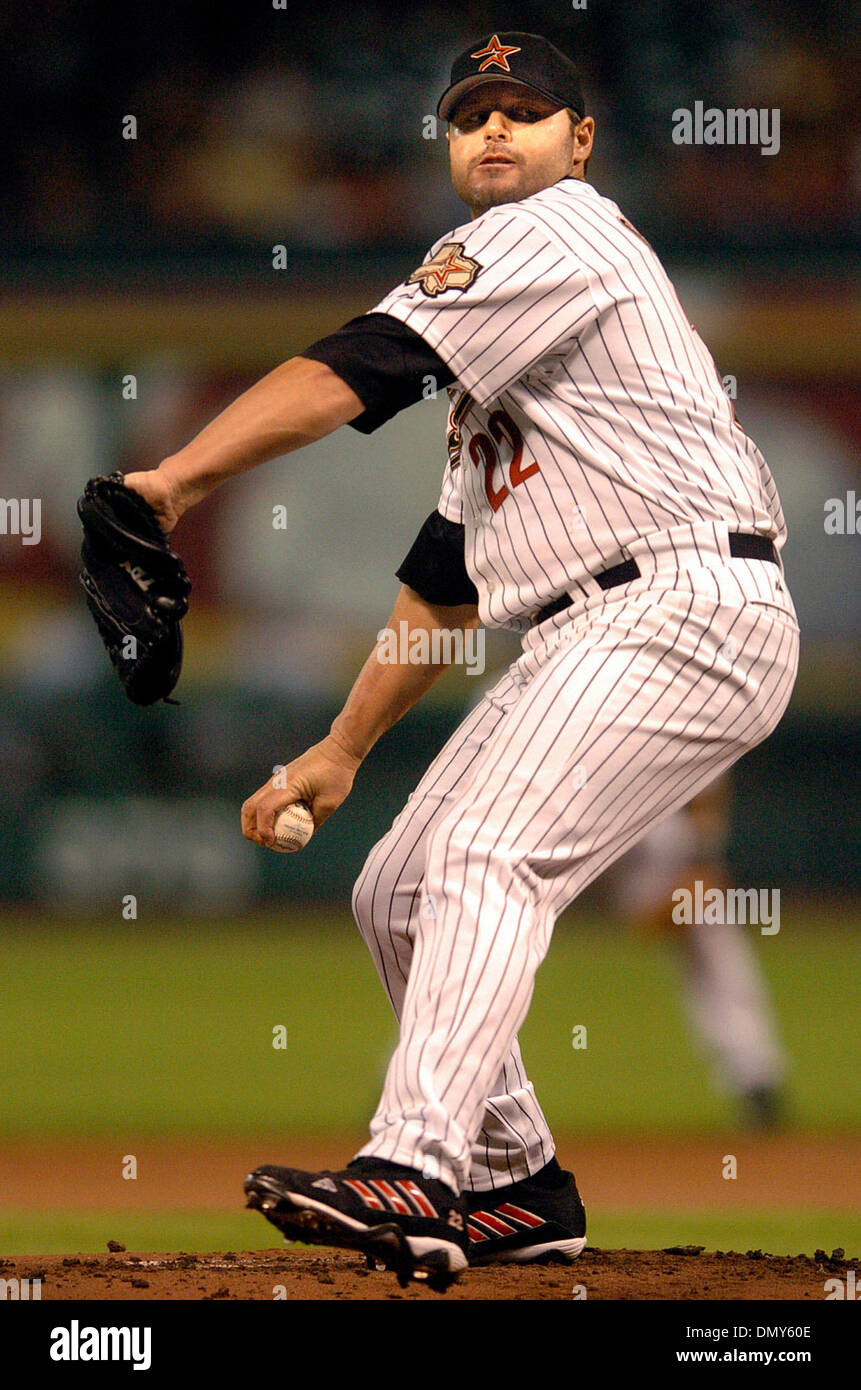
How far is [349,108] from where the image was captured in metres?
10.6

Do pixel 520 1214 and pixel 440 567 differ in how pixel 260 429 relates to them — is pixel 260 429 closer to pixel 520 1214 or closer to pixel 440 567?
pixel 440 567

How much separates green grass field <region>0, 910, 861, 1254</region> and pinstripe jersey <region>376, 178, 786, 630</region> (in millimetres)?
1819

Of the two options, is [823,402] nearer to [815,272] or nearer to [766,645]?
[815,272]

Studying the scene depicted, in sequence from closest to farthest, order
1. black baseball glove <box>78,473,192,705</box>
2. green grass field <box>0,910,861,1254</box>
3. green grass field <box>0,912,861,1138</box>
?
1. black baseball glove <box>78,473,192,705</box>
2. green grass field <box>0,910,861,1254</box>
3. green grass field <box>0,912,861,1138</box>

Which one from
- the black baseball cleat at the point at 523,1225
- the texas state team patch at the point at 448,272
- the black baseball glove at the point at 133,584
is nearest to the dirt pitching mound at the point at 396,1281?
the black baseball cleat at the point at 523,1225

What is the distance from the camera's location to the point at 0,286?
9422 millimetres

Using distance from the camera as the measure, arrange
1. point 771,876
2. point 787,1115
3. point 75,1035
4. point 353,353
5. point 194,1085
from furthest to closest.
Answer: point 771,876
point 75,1035
point 194,1085
point 787,1115
point 353,353

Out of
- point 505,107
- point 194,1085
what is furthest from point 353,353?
point 194,1085

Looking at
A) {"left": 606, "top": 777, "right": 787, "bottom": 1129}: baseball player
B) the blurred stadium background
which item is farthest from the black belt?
the blurred stadium background

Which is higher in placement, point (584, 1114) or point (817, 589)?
point (817, 589)

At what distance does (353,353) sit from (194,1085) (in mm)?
3974

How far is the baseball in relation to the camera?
2.60 metres

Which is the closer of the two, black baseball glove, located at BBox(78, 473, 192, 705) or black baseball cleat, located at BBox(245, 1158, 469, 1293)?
black baseball cleat, located at BBox(245, 1158, 469, 1293)

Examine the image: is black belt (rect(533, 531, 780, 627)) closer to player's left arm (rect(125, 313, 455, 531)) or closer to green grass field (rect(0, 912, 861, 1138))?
player's left arm (rect(125, 313, 455, 531))
